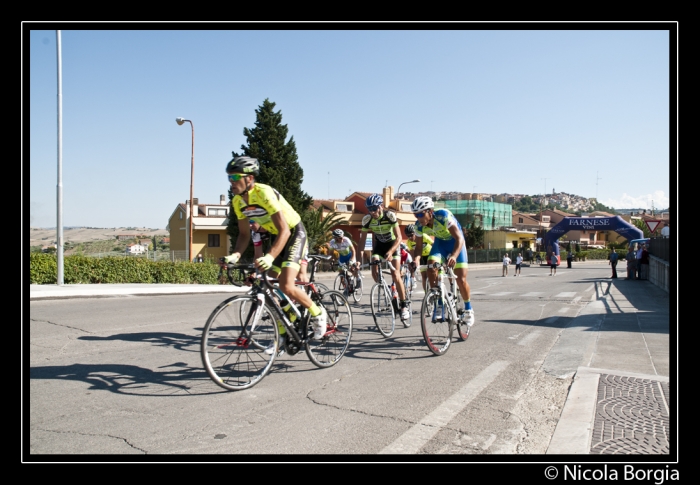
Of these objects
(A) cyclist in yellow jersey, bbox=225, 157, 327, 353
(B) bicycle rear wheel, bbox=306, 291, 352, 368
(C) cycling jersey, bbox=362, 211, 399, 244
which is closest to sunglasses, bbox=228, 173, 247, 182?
(A) cyclist in yellow jersey, bbox=225, 157, 327, 353

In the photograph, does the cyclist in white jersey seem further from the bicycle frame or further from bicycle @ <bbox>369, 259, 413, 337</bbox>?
the bicycle frame

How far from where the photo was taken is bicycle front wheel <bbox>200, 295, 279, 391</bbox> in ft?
14.5

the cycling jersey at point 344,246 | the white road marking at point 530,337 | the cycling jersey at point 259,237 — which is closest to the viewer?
the cycling jersey at point 259,237

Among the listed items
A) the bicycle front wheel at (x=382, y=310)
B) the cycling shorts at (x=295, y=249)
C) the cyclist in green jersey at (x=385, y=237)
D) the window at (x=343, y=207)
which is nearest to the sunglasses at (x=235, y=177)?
the cycling shorts at (x=295, y=249)

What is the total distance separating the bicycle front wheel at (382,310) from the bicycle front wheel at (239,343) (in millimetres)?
2711

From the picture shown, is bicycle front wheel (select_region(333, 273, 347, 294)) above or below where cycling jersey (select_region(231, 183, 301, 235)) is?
Answer: below

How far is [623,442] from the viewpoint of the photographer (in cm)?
344

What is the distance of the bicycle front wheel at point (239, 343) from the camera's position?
443 centimetres

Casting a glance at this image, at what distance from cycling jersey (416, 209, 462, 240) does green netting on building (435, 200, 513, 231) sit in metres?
72.2

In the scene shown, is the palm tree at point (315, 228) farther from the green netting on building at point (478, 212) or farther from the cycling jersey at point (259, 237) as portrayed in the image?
the green netting on building at point (478, 212)
